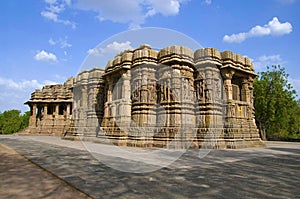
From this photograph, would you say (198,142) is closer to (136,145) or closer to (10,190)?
(136,145)

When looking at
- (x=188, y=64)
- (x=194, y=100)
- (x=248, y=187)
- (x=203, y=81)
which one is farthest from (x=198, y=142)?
(x=248, y=187)

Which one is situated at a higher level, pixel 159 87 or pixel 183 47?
pixel 183 47

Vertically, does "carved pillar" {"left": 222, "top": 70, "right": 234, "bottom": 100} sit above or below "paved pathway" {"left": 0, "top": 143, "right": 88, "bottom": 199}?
above

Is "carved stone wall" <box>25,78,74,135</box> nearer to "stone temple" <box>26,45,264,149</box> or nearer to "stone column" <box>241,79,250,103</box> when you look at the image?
"stone temple" <box>26,45,264,149</box>

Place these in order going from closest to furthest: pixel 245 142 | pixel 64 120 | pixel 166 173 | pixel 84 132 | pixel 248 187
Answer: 1. pixel 248 187
2. pixel 166 173
3. pixel 245 142
4. pixel 84 132
5. pixel 64 120

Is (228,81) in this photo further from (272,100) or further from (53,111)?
(53,111)

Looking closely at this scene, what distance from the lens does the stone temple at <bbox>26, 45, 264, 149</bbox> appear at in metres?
12.3

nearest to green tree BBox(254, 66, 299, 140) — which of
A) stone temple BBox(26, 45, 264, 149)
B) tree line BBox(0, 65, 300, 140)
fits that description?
tree line BBox(0, 65, 300, 140)

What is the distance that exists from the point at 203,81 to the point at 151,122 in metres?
4.31

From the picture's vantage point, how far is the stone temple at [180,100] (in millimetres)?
12289

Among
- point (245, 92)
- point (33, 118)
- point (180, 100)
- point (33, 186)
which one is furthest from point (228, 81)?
point (33, 118)

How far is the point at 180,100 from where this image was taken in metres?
12.8

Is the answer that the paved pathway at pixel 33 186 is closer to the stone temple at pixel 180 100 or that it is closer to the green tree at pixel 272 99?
the stone temple at pixel 180 100

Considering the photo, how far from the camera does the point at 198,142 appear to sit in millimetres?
11898
